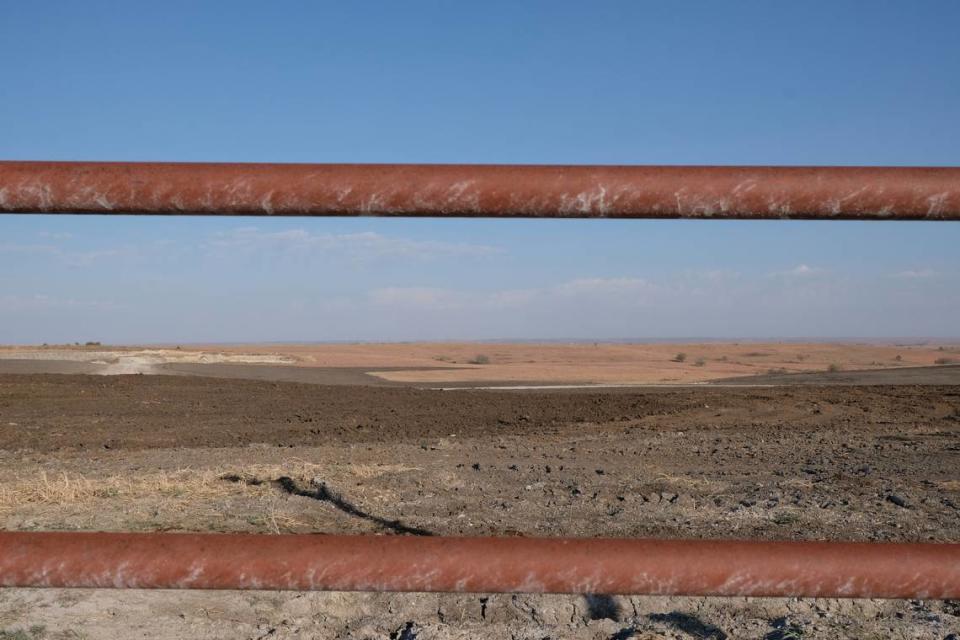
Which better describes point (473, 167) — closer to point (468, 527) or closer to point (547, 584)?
point (547, 584)

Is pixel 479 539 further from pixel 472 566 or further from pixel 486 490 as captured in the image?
pixel 486 490

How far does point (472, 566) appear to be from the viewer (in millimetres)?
1146

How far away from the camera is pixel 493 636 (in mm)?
3648

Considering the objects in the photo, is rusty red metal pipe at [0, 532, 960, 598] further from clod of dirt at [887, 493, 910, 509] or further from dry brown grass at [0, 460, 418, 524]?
clod of dirt at [887, 493, 910, 509]

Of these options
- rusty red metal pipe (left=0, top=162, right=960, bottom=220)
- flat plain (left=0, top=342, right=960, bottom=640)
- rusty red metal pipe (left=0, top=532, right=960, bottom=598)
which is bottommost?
flat plain (left=0, top=342, right=960, bottom=640)

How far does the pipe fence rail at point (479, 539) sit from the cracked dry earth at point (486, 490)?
2605mm

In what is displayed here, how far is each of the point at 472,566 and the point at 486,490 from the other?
5.81 m

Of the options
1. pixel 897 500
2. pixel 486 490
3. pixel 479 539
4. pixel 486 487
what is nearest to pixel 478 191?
pixel 479 539

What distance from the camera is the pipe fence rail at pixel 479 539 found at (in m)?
1.13

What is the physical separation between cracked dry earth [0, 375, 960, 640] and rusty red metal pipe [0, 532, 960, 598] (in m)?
2.60

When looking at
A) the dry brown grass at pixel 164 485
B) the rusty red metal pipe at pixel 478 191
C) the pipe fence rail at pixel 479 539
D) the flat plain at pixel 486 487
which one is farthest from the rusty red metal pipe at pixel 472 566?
the dry brown grass at pixel 164 485

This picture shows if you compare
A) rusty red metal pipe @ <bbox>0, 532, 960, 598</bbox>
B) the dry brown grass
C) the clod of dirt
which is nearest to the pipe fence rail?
rusty red metal pipe @ <bbox>0, 532, 960, 598</bbox>

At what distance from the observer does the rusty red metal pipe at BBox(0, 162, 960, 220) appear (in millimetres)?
1159

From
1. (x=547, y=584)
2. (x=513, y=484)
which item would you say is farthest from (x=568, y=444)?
(x=547, y=584)
